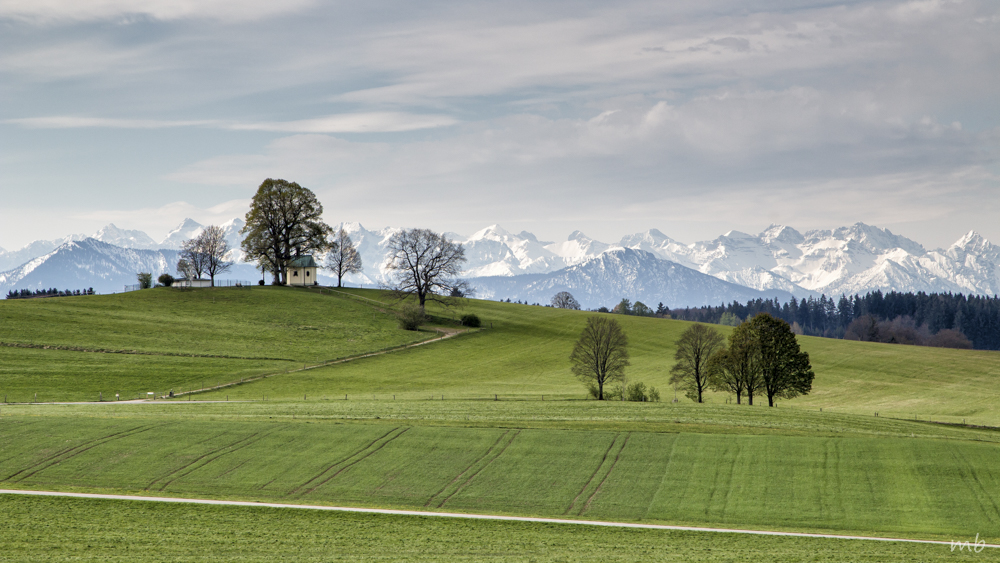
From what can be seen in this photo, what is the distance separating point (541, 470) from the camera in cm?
3278

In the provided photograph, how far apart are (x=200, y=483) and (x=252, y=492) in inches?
114

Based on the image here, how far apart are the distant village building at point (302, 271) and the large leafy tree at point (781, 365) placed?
86117 millimetres

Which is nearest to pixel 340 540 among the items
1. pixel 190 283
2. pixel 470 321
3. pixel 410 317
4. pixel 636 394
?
pixel 636 394

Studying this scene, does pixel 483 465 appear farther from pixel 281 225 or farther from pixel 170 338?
pixel 281 225

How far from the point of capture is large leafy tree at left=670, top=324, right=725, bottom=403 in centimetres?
6253

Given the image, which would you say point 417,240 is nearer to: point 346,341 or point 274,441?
point 346,341

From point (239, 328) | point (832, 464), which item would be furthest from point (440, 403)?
point (239, 328)

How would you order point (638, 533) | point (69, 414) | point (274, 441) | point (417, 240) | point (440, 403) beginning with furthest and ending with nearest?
point (417, 240) < point (440, 403) < point (69, 414) < point (274, 441) < point (638, 533)

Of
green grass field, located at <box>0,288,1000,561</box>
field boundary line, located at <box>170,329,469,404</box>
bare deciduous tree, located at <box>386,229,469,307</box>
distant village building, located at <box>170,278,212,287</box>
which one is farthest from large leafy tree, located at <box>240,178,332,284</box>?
green grass field, located at <box>0,288,1000,561</box>

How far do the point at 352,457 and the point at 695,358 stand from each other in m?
39.4

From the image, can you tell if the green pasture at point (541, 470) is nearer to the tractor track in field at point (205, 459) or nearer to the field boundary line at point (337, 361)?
the tractor track in field at point (205, 459)

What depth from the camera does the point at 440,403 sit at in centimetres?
5116

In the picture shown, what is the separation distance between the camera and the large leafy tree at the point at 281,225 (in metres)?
110

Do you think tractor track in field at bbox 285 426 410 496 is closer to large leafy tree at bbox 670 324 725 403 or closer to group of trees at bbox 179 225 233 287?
large leafy tree at bbox 670 324 725 403
